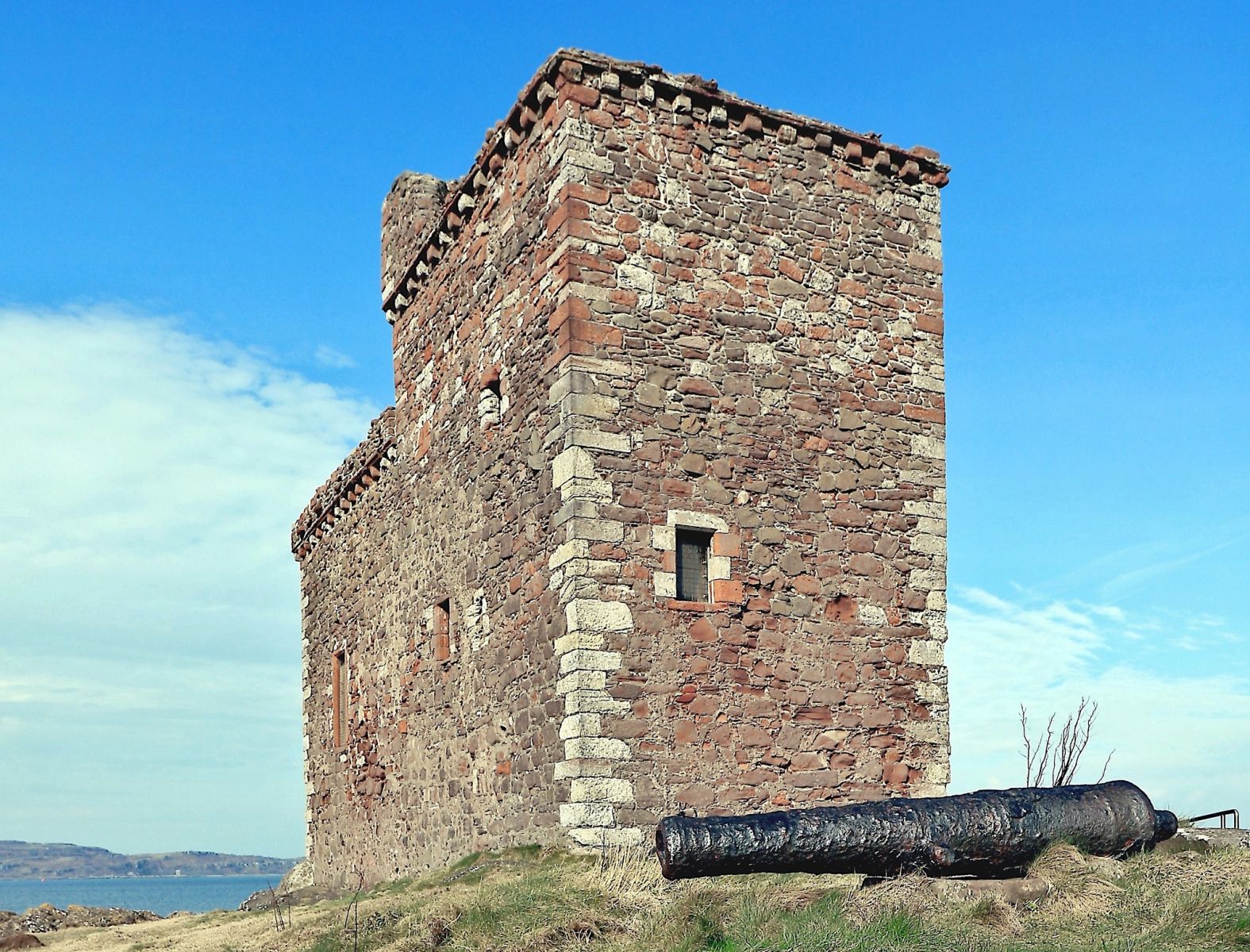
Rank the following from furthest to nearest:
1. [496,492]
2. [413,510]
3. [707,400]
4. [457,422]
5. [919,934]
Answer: [413,510] < [457,422] < [496,492] < [707,400] < [919,934]

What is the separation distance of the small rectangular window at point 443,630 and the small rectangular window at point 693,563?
3340 mm

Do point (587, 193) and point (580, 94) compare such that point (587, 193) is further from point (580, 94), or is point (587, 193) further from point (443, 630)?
point (443, 630)

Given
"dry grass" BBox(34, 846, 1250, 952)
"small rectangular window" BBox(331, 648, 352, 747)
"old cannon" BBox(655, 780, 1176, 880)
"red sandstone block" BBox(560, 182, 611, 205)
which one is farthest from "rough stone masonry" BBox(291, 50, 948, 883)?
"small rectangular window" BBox(331, 648, 352, 747)

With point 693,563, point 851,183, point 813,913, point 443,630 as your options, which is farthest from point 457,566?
point 813,913

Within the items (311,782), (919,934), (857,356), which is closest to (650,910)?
(919,934)

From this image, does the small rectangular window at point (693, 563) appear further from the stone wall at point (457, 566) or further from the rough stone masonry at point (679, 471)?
the stone wall at point (457, 566)

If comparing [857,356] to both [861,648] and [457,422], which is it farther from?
[457,422]

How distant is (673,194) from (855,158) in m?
2.24

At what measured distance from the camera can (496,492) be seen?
43.6 ft

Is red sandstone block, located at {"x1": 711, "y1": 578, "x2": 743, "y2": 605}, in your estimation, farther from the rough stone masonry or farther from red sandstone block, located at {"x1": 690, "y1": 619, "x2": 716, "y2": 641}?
red sandstone block, located at {"x1": 690, "y1": 619, "x2": 716, "y2": 641}

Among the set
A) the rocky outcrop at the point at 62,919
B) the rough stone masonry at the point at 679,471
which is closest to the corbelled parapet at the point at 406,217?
the rough stone masonry at the point at 679,471

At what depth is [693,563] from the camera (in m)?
12.2

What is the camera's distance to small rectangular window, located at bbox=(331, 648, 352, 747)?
1830cm

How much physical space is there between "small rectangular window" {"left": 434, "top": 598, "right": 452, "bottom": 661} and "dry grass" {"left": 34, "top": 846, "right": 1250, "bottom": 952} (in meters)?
3.93
